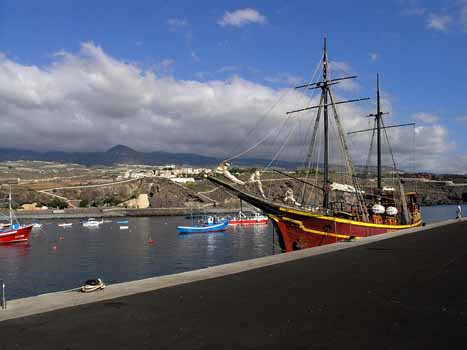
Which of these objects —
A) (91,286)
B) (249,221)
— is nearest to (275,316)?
(91,286)

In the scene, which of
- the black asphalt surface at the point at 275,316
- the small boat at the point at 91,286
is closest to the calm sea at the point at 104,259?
the small boat at the point at 91,286

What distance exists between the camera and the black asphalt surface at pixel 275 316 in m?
7.13

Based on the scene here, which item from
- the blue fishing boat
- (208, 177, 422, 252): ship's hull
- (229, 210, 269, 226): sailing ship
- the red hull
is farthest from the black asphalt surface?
(229, 210, 269, 226): sailing ship

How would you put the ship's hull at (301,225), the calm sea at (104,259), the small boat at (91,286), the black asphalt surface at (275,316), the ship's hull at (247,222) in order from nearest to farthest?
the black asphalt surface at (275,316) < the small boat at (91,286) < the ship's hull at (301,225) < the calm sea at (104,259) < the ship's hull at (247,222)

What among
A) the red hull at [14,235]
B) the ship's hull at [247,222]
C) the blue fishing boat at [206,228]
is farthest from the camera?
the ship's hull at [247,222]

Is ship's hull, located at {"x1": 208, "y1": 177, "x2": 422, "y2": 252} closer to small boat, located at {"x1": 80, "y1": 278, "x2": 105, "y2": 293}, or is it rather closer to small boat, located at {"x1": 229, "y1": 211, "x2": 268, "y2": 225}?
small boat, located at {"x1": 80, "y1": 278, "x2": 105, "y2": 293}

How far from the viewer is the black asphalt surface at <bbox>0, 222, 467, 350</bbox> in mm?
7129

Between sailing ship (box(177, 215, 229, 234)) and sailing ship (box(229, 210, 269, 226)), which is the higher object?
sailing ship (box(177, 215, 229, 234))

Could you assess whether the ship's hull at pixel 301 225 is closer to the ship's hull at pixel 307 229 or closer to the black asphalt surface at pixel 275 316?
the ship's hull at pixel 307 229

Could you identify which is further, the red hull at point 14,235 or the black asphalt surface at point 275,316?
A: the red hull at point 14,235

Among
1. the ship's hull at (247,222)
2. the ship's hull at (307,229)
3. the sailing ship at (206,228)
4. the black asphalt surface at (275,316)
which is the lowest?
the ship's hull at (247,222)

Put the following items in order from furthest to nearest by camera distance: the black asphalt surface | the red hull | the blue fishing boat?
1. the blue fishing boat
2. the red hull
3. the black asphalt surface

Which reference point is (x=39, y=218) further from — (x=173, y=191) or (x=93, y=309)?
(x=93, y=309)

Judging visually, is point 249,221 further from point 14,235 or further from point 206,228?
point 14,235
